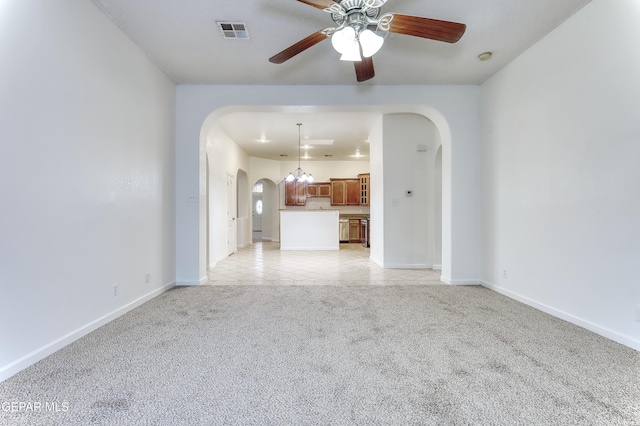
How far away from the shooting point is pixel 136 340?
2.31 meters

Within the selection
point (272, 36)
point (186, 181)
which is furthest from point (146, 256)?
point (272, 36)

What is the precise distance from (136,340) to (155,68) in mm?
3003

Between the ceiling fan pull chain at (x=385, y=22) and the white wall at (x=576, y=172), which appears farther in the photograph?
the white wall at (x=576, y=172)

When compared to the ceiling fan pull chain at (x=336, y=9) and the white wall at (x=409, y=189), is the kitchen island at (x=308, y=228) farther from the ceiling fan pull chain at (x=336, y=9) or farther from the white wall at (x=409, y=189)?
the ceiling fan pull chain at (x=336, y=9)

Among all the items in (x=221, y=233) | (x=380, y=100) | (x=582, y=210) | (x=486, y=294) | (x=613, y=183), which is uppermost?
(x=380, y=100)

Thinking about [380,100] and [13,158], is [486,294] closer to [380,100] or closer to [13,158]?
[380,100]

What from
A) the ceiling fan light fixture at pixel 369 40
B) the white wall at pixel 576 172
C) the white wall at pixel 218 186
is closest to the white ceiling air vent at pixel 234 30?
the ceiling fan light fixture at pixel 369 40

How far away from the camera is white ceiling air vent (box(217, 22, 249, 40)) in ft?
9.09

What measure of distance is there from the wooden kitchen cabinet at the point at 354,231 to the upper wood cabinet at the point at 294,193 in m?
1.88

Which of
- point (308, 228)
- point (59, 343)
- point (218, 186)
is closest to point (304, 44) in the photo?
point (59, 343)

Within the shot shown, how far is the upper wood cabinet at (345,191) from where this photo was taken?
10.4 meters

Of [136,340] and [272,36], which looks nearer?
[136,340]

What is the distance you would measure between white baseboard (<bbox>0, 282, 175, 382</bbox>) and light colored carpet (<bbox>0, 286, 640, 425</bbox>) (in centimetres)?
6

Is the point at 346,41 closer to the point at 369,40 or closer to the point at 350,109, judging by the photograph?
the point at 369,40
